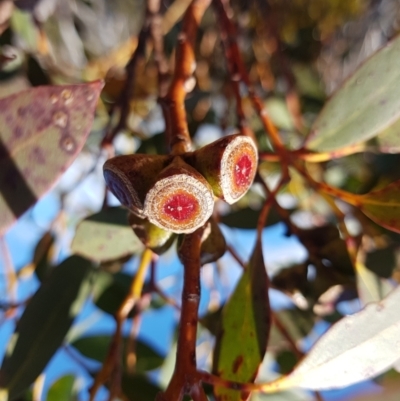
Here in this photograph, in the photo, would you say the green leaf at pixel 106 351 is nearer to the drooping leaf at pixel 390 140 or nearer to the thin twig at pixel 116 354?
the thin twig at pixel 116 354

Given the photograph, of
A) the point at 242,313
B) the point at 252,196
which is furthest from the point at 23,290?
the point at 242,313

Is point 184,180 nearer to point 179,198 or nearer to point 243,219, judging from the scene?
point 179,198

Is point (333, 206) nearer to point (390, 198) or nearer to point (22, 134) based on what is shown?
point (390, 198)

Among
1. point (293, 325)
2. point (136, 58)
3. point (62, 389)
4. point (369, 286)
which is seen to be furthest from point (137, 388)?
point (136, 58)

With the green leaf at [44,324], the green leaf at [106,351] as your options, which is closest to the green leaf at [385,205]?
the green leaf at [44,324]

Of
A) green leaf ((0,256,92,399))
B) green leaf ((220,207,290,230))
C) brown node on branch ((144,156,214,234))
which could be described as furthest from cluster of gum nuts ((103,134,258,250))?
green leaf ((220,207,290,230))

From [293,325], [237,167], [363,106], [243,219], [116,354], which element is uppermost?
[237,167]
